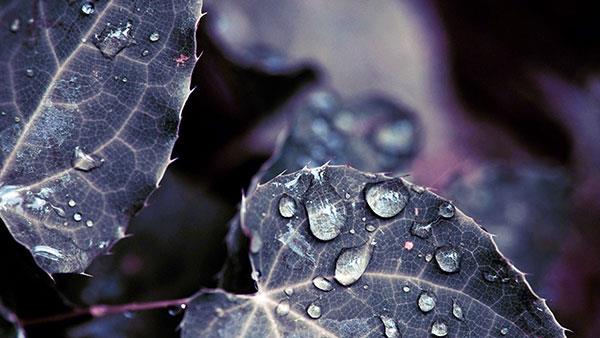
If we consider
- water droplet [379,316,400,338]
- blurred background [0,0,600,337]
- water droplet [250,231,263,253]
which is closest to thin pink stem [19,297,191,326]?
blurred background [0,0,600,337]

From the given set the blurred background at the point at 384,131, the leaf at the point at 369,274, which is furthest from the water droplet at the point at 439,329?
the blurred background at the point at 384,131

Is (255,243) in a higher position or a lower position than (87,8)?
lower

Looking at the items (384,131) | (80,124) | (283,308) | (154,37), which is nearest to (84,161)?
(80,124)

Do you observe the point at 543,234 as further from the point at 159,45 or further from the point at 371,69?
the point at 159,45

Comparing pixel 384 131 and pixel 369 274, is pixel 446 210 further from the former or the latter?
pixel 384 131

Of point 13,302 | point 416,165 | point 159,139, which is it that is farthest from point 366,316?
point 416,165

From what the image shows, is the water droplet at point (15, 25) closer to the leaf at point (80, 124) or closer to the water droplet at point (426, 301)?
the leaf at point (80, 124)

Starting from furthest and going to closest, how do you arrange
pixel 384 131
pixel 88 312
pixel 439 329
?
pixel 384 131, pixel 88 312, pixel 439 329
